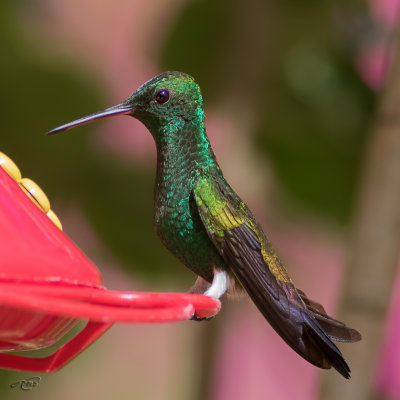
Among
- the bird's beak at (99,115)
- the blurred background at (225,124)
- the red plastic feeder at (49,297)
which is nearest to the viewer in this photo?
the red plastic feeder at (49,297)

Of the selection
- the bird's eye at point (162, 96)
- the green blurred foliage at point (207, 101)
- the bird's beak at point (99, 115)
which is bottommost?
the green blurred foliage at point (207, 101)

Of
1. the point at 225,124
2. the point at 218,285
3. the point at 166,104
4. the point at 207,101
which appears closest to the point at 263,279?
the point at 218,285

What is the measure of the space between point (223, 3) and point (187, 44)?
19cm

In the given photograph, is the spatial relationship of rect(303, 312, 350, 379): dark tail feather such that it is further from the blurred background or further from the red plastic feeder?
the blurred background

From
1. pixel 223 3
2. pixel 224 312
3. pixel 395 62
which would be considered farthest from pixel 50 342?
pixel 223 3

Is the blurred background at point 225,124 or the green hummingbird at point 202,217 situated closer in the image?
the green hummingbird at point 202,217

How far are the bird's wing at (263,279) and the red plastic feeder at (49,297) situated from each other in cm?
9

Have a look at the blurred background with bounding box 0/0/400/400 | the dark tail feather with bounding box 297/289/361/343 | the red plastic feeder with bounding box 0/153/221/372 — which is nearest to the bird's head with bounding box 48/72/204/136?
the red plastic feeder with bounding box 0/153/221/372

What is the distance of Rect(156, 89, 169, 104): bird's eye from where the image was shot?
993 mm

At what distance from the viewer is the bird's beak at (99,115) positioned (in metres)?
0.86

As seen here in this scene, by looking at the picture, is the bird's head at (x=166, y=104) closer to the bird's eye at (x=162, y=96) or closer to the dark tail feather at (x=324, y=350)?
the bird's eye at (x=162, y=96)

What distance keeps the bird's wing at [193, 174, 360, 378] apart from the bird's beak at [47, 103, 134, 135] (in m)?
0.15

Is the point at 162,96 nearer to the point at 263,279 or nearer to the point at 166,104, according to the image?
the point at 166,104

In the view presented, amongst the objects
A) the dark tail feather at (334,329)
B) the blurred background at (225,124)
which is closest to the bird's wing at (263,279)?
the dark tail feather at (334,329)
